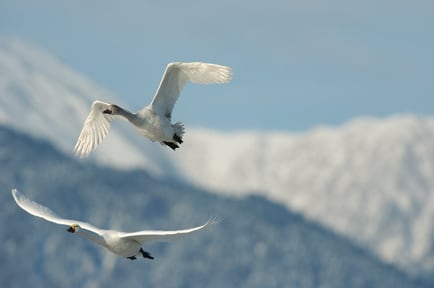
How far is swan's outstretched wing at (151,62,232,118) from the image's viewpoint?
56.4 meters

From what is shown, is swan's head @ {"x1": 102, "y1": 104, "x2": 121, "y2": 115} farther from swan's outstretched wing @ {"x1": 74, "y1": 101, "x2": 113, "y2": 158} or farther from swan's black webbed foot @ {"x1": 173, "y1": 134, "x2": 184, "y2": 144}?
swan's black webbed foot @ {"x1": 173, "y1": 134, "x2": 184, "y2": 144}

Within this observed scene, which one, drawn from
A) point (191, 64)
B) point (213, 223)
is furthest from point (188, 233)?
point (191, 64)

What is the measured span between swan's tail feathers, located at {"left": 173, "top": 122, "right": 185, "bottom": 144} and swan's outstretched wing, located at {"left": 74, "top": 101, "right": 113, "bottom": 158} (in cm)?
297

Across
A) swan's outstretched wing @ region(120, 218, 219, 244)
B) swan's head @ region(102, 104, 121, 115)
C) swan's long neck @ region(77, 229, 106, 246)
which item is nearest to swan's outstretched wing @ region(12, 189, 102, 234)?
swan's long neck @ region(77, 229, 106, 246)

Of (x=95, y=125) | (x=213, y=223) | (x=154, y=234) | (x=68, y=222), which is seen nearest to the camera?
(x=213, y=223)

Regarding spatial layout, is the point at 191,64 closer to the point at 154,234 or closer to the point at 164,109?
the point at 164,109

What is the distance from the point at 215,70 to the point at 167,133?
10.1 ft

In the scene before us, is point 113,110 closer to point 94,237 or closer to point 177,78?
point 177,78

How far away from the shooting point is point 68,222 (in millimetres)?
55250

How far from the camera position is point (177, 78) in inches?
2290

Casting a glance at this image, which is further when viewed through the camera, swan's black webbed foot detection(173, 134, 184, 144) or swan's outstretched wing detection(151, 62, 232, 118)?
swan's black webbed foot detection(173, 134, 184, 144)

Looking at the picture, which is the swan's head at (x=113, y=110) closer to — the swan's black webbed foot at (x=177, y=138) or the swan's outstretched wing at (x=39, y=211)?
the swan's black webbed foot at (x=177, y=138)

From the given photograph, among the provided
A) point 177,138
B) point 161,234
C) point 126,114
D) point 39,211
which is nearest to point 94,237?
point 39,211

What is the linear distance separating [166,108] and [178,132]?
107cm
